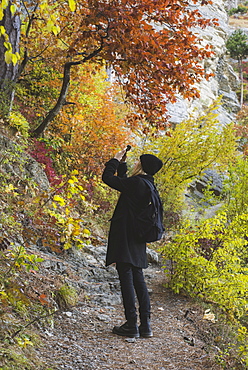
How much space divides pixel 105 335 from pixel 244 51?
3534 centimetres

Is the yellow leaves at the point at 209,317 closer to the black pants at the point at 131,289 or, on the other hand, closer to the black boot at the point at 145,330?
the black boot at the point at 145,330

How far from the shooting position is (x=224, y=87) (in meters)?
29.1

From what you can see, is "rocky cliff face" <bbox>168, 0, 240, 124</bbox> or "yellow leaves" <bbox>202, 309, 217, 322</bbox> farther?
"rocky cliff face" <bbox>168, 0, 240, 124</bbox>

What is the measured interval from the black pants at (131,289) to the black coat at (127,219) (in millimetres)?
99

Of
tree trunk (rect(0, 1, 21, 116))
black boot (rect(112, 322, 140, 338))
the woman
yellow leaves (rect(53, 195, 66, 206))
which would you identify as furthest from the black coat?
tree trunk (rect(0, 1, 21, 116))

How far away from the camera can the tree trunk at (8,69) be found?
21.3 feet

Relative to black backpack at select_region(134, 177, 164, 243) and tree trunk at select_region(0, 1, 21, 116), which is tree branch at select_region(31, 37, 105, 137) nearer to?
tree trunk at select_region(0, 1, 21, 116)

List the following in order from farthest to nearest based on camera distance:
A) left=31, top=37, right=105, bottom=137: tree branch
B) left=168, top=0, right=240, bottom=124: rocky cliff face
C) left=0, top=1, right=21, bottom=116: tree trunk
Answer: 1. left=168, top=0, right=240, bottom=124: rocky cliff face
2. left=31, top=37, right=105, bottom=137: tree branch
3. left=0, top=1, right=21, bottom=116: tree trunk

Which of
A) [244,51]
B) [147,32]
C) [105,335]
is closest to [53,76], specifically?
[147,32]

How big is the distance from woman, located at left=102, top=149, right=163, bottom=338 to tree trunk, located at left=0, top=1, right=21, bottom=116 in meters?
3.85

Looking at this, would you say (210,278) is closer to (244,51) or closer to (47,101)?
(47,101)

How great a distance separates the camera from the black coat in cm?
374

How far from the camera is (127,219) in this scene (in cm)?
380

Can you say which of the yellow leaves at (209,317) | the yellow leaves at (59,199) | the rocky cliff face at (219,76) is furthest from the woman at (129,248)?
the rocky cliff face at (219,76)
